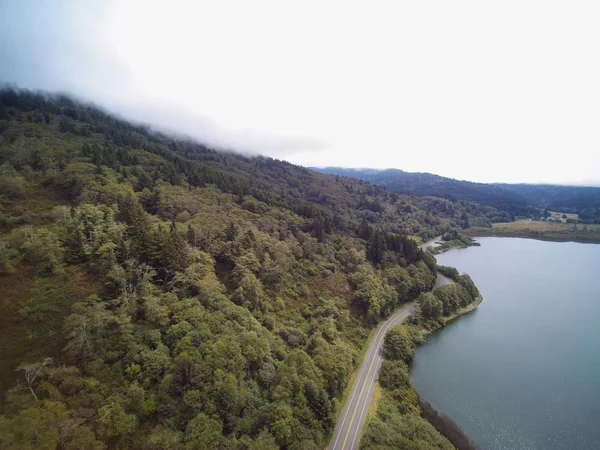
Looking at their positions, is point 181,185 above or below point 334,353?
above

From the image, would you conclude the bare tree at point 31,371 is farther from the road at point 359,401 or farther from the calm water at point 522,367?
the calm water at point 522,367

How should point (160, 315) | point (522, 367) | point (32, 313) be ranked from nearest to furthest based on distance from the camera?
point (32, 313)
point (160, 315)
point (522, 367)

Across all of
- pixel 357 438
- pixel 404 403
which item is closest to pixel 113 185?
pixel 357 438

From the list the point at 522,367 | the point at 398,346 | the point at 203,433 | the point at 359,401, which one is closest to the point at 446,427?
the point at 359,401

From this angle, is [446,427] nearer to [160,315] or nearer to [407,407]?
[407,407]

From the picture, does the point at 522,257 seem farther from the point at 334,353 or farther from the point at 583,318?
the point at 334,353

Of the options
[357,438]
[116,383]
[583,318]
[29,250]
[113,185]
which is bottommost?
[357,438]

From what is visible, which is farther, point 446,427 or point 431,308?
point 431,308

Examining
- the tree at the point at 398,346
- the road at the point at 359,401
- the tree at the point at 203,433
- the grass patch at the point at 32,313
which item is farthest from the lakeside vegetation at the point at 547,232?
the grass patch at the point at 32,313
